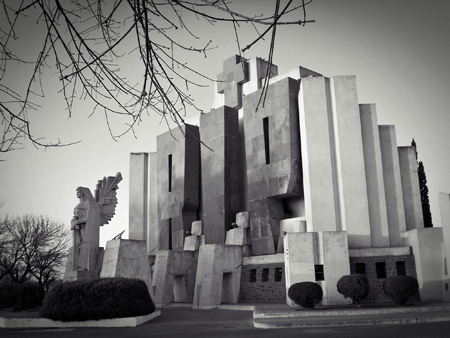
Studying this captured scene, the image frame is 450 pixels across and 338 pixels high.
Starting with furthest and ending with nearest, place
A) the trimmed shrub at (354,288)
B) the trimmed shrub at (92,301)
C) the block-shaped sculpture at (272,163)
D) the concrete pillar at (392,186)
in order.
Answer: the block-shaped sculpture at (272,163) → the concrete pillar at (392,186) → the trimmed shrub at (354,288) → the trimmed shrub at (92,301)

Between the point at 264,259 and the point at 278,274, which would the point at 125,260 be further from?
the point at 278,274

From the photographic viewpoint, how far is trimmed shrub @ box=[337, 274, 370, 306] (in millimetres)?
20031

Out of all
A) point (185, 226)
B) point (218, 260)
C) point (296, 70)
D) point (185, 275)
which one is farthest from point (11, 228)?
point (296, 70)

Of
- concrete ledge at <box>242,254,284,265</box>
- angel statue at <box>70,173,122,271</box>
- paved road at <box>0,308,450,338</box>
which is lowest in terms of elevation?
paved road at <box>0,308,450,338</box>

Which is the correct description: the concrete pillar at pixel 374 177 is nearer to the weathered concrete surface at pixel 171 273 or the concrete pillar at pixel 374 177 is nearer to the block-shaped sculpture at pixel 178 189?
the weathered concrete surface at pixel 171 273

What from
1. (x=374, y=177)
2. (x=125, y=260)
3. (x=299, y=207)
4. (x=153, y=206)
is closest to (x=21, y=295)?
(x=125, y=260)

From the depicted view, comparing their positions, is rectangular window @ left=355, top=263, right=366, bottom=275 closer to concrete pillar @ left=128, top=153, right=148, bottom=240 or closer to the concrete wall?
the concrete wall

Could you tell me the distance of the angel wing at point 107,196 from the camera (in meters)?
24.7

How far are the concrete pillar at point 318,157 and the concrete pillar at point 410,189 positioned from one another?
567 centimetres

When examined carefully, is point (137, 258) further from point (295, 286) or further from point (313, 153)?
point (313, 153)

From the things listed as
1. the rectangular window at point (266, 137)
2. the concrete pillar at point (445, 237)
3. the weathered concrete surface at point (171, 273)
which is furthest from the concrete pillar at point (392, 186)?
the weathered concrete surface at point (171, 273)

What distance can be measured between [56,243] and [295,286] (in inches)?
1038

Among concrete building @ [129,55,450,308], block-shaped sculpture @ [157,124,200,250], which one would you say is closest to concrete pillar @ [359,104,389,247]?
concrete building @ [129,55,450,308]

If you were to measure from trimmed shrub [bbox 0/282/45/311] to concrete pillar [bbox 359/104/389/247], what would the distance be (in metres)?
16.7
